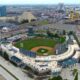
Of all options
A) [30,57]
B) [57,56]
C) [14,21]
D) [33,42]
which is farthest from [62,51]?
[14,21]

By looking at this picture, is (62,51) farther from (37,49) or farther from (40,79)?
(40,79)

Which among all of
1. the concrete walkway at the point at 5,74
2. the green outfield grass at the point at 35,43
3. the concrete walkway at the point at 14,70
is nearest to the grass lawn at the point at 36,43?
the green outfield grass at the point at 35,43

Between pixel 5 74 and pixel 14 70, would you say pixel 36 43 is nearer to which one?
pixel 14 70

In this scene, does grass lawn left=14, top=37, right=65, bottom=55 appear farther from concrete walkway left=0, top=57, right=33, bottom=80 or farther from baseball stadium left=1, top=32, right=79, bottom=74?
concrete walkway left=0, top=57, right=33, bottom=80

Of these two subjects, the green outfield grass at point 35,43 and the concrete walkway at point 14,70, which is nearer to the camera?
the concrete walkway at point 14,70

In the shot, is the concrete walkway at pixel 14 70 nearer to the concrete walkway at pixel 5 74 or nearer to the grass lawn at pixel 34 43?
the concrete walkway at pixel 5 74

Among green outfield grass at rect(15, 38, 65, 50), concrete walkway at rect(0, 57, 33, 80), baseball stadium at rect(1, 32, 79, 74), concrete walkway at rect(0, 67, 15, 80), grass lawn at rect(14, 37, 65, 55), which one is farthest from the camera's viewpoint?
green outfield grass at rect(15, 38, 65, 50)

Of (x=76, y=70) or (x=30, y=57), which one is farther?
(x=30, y=57)

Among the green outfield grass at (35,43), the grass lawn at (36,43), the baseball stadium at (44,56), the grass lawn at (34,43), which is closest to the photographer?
the baseball stadium at (44,56)

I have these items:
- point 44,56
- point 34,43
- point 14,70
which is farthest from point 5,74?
point 34,43

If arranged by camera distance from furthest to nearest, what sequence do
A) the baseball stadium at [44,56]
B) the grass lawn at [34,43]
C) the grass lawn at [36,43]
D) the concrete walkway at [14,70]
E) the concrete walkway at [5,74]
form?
the grass lawn at [34,43] < the grass lawn at [36,43] < the baseball stadium at [44,56] < the concrete walkway at [14,70] < the concrete walkway at [5,74]

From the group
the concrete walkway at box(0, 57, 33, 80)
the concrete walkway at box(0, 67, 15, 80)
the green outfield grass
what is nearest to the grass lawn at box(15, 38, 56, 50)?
the green outfield grass
